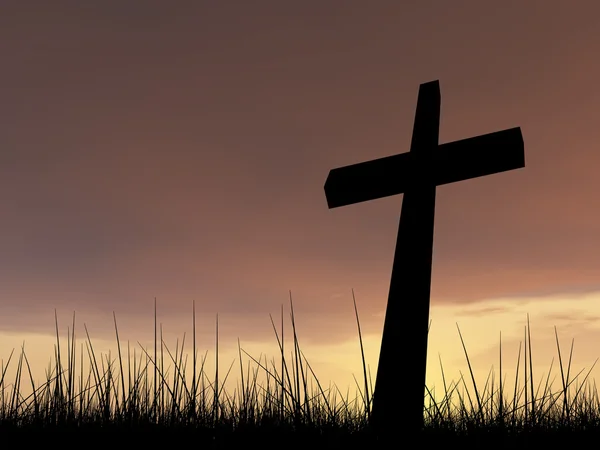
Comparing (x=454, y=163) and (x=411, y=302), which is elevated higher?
(x=454, y=163)

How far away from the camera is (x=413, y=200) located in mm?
4879

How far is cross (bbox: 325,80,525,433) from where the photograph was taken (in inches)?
171

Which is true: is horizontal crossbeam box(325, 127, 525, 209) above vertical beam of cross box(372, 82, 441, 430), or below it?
above

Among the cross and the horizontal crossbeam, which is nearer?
the cross

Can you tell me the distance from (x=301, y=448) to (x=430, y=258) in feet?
6.52

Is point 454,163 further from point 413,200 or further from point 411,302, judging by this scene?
point 411,302

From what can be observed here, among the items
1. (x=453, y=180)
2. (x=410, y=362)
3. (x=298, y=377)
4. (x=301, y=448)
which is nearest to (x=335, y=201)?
(x=453, y=180)

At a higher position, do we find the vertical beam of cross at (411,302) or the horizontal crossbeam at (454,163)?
the horizontal crossbeam at (454,163)

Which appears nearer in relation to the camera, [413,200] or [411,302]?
[411,302]

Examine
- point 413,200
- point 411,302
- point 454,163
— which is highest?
point 454,163

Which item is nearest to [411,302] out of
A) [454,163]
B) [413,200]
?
[413,200]

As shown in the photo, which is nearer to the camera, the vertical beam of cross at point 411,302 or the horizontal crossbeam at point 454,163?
the vertical beam of cross at point 411,302

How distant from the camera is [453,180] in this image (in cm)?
495

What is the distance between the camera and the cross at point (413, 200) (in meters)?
4.35
